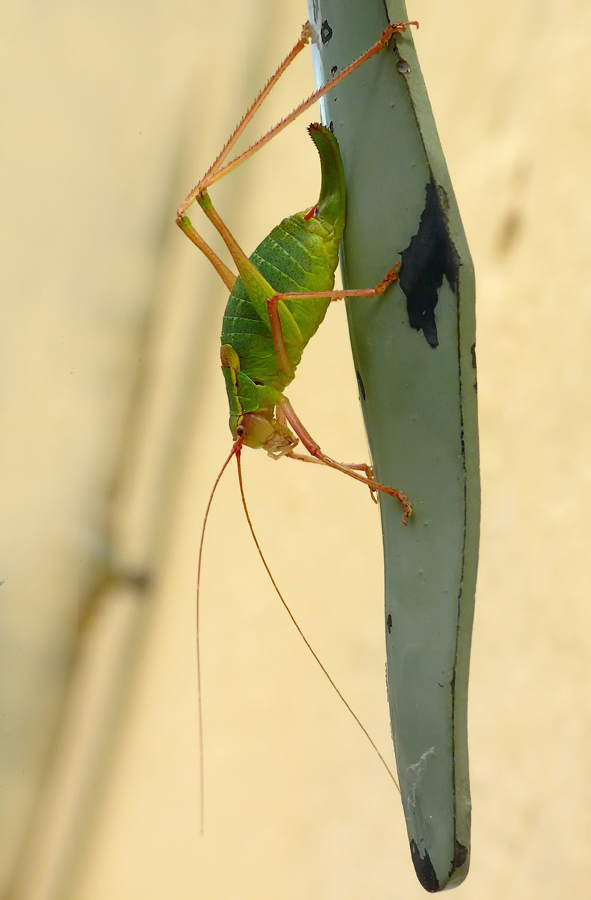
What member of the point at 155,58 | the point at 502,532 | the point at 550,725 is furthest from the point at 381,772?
the point at 155,58

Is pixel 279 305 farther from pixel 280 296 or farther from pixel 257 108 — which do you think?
pixel 257 108

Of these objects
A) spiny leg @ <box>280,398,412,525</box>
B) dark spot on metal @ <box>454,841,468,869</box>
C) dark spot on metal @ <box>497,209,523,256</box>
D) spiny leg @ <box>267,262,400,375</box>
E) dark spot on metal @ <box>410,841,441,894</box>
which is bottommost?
dark spot on metal @ <box>410,841,441,894</box>

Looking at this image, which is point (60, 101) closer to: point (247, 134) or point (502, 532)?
point (247, 134)

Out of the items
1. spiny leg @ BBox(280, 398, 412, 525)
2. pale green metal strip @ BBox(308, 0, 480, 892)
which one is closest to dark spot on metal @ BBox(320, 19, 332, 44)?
pale green metal strip @ BBox(308, 0, 480, 892)

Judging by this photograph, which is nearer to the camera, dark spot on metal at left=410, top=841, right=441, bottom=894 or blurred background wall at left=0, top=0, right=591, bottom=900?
dark spot on metal at left=410, top=841, right=441, bottom=894

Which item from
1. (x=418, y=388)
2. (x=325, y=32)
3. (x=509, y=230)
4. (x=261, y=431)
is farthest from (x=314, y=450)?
(x=509, y=230)

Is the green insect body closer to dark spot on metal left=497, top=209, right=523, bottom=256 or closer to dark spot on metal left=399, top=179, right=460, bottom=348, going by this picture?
dark spot on metal left=399, top=179, right=460, bottom=348
